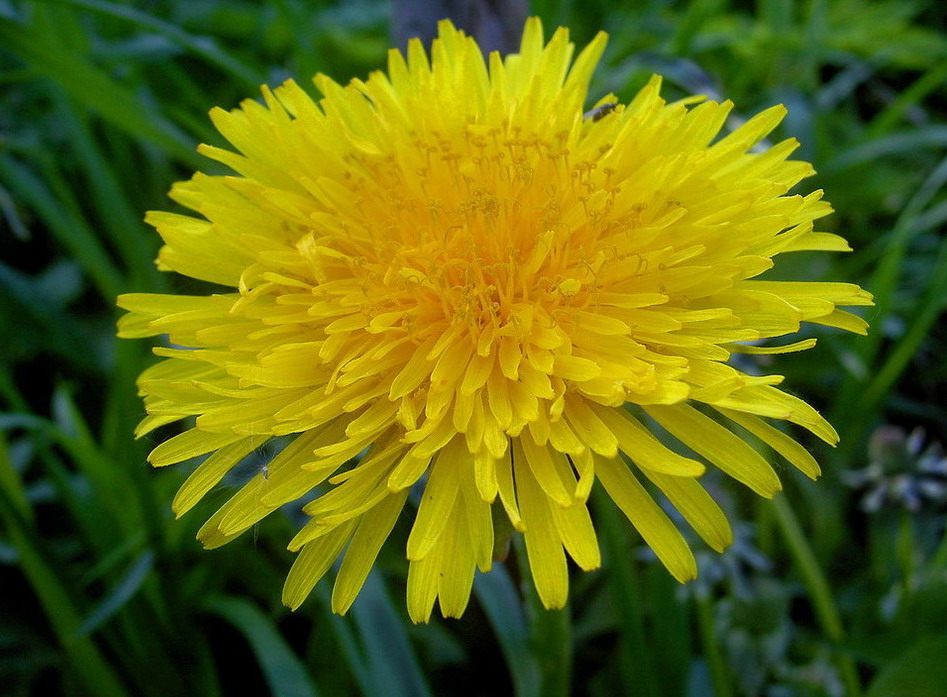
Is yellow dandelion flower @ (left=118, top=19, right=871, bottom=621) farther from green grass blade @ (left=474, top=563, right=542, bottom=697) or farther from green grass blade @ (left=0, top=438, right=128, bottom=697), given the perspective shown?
green grass blade @ (left=0, top=438, right=128, bottom=697)

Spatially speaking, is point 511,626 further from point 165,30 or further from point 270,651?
point 165,30

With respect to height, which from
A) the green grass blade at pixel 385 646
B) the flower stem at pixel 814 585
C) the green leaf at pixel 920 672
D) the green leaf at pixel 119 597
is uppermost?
the green leaf at pixel 119 597

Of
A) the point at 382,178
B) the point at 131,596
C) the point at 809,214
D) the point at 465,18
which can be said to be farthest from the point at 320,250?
the point at 465,18

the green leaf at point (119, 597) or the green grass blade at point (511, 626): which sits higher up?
the green leaf at point (119, 597)

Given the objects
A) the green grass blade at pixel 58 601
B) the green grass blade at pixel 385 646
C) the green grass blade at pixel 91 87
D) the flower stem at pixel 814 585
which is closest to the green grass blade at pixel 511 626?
the green grass blade at pixel 385 646

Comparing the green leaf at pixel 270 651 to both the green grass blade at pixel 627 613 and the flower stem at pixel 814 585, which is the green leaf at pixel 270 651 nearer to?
the green grass blade at pixel 627 613

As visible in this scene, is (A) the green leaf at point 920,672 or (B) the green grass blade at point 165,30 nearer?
(A) the green leaf at point 920,672

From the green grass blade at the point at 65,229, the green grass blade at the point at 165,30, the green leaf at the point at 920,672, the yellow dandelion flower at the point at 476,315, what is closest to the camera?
the yellow dandelion flower at the point at 476,315
